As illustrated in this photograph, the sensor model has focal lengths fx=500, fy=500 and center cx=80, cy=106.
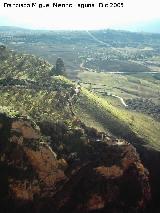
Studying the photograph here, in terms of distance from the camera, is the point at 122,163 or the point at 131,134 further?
the point at 131,134

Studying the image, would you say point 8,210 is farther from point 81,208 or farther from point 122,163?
point 122,163

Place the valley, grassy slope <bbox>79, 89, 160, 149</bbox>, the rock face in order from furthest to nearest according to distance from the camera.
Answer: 1. grassy slope <bbox>79, 89, 160, 149</bbox>
2. the valley
3. the rock face

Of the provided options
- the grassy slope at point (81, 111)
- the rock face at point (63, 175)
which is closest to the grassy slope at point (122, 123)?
the grassy slope at point (81, 111)

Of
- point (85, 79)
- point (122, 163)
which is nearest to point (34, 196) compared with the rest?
point (122, 163)

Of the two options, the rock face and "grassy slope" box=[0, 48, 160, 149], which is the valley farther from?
the rock face

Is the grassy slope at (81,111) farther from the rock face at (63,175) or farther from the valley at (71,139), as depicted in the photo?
the rock face at (63,175)

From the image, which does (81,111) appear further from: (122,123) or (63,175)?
(63,175)

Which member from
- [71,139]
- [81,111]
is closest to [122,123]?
[81,111]

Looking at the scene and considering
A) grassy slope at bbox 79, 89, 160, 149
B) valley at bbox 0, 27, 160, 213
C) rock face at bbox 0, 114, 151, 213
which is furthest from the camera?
grassy slope at bbox 79, 89, 160, 149

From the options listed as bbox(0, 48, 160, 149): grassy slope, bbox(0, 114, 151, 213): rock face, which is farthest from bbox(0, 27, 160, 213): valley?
bbox(0, 114, 151, 213): rock face
